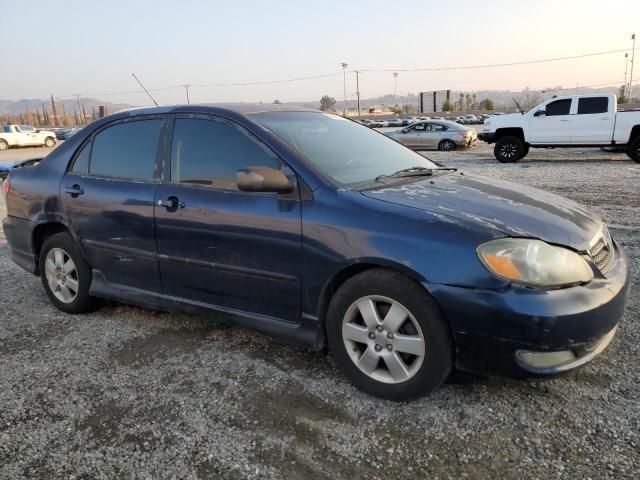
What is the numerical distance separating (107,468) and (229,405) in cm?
67

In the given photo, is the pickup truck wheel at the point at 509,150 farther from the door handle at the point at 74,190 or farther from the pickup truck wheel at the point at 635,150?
the door handle at the point at 74,190

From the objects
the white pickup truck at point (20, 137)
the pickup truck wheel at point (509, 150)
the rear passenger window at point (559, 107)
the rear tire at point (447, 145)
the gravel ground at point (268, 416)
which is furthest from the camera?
the white pickup truck at point (20, 137)

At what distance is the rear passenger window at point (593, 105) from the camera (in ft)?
46.2

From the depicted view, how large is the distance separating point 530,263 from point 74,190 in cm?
324

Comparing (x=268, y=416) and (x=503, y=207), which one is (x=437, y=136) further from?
(x=268, y=416)

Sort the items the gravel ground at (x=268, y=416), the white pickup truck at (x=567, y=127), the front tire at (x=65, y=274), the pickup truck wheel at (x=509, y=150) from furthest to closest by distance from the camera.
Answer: the pickup truck wheel at (x=509, y=150) < the white pickup truck at (x=567, y=127) < the front tire at (x=65, y=274) < the gravel ground at (x=268, y=416)

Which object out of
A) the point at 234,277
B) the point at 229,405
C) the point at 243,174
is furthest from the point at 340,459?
the point at 243,174

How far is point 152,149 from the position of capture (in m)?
3.53

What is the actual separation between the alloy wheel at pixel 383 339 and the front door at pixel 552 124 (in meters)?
14.1

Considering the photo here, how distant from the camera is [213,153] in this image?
10.7 ft

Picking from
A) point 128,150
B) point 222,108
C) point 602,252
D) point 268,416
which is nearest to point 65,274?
point 128,150

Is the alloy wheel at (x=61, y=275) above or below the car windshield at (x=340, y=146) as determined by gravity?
below

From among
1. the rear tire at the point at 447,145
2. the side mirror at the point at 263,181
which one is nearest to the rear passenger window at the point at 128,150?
the side mirror at the point at 263,181

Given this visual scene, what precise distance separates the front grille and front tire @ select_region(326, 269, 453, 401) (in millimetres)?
899
